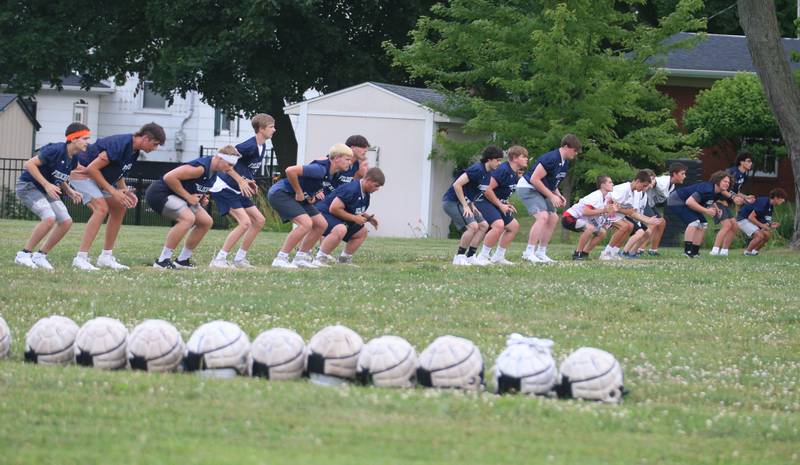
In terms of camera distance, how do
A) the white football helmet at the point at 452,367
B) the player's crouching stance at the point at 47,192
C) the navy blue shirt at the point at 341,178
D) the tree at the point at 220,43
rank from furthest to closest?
the tree at the point at 220,43 < the navy blue shirt at the point at 341,178 < the player's crouching stance at the point at 47,192 < the white football helmet at the point at 452,367

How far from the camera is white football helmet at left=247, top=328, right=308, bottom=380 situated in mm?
8188

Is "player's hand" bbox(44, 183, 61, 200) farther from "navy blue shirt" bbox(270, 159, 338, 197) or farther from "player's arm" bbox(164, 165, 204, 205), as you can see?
"navy blue shirt" bbox(270, 159, 338, 197)

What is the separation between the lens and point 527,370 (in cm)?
815

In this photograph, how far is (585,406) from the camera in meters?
7.86

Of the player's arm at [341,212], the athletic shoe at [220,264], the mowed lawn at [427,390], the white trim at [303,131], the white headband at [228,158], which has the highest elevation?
the white trim at [303,131]

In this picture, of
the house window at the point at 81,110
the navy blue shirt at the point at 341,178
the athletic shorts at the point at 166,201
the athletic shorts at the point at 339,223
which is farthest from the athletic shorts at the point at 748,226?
the house window at the point at 81,110

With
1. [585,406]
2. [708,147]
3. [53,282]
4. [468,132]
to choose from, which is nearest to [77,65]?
[468,132]

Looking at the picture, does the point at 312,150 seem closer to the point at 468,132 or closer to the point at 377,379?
the point at 468,132

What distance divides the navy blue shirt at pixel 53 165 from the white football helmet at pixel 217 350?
764 centimetres

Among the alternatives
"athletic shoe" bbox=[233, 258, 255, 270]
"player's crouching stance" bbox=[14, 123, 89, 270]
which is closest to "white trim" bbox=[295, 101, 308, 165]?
"athletic shoe" bbox=[233, 258, 255, 270]

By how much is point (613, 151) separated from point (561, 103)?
9.72ft

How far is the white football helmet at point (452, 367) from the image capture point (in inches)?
318

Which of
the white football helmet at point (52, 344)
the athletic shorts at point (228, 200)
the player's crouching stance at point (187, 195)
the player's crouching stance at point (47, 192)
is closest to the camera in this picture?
the white football helmet at point (52, 344)

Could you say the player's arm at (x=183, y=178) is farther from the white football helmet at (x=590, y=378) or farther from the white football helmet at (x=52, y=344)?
the white football helmet at (x=590, y=378)
